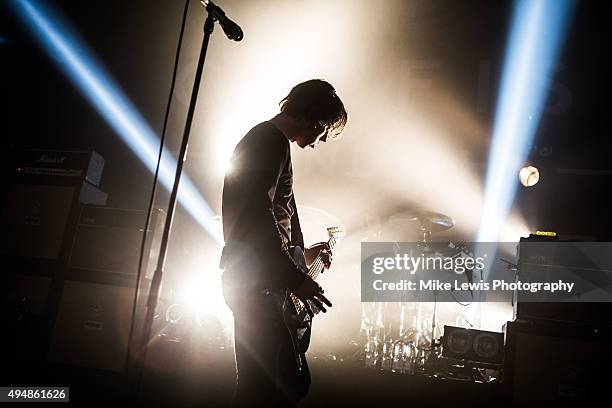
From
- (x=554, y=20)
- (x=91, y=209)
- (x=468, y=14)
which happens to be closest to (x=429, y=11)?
(x=468, y=14)

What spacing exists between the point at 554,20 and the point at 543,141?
1.07m

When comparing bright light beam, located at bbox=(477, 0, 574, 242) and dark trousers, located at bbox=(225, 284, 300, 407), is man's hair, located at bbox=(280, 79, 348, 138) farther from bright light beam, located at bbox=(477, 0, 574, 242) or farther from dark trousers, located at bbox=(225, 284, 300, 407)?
bright light beam, located at bbox=(477, 0, 574, 242)

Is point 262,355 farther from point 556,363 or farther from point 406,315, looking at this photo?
point 406,315

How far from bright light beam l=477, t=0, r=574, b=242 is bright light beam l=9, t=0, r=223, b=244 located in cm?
282

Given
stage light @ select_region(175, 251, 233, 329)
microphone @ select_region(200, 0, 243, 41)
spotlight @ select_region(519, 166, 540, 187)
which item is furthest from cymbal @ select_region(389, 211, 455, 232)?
microphone @ select_region(200, 0, 243, 41)

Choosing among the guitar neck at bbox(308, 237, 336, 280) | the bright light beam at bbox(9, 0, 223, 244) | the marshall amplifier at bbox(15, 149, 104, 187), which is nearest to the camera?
the guitar neck at bbox(308, 237, 336, 280)

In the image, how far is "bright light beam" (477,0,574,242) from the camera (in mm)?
4445

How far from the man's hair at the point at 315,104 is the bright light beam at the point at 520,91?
10.2 ft

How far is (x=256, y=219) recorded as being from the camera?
1664 mm

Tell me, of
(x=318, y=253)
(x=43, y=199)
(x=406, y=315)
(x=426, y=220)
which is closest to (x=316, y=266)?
(x=318, y=253)

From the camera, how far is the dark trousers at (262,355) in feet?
5.11

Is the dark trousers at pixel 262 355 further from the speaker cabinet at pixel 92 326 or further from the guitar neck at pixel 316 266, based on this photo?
the speaker cabinet at pixel 92 326

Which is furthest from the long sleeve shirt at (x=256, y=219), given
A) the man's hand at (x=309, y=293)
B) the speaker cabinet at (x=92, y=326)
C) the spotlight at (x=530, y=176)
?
the spotlight at (x=530, y=176)

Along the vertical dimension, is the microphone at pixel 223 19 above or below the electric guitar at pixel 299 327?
above
